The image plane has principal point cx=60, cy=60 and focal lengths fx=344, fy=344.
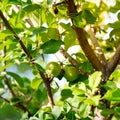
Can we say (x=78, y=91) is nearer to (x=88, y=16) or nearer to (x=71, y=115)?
(x=71, y=115)

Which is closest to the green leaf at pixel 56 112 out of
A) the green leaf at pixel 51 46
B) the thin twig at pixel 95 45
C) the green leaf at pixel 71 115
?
the green leaf at pixel 71 115

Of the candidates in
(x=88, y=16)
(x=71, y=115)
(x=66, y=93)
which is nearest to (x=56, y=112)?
(x=71, y=115)

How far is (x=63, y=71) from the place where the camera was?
0.91 metres

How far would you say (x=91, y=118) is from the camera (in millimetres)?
860

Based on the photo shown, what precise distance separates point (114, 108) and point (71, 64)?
0.61 ft

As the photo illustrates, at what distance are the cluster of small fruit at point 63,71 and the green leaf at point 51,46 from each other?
0.06 metres

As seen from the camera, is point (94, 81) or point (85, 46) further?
point (85, 46)

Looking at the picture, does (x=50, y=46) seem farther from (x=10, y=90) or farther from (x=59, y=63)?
(x=10, y=90)

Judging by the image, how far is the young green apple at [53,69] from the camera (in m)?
0.85

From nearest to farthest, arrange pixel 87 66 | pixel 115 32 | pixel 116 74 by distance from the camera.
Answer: pixel 116 74 < pixel 87 66 < pixel 115 32

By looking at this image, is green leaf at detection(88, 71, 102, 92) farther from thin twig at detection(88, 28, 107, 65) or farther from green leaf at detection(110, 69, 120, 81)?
thin twig at detection(88, 28, 107, 65)

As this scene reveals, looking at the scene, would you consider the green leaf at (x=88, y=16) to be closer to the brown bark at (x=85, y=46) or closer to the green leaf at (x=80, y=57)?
the brown bark at (x=85, y=46)

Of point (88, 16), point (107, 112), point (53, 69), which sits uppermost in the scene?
point (88, 16)

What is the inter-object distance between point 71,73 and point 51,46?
101 mm
